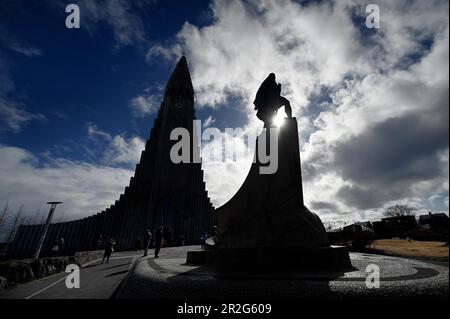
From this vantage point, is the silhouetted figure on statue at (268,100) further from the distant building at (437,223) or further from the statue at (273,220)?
the distant building at (437,223)

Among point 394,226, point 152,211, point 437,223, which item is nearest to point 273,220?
point 394,226

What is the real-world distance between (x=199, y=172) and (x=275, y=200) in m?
32.9

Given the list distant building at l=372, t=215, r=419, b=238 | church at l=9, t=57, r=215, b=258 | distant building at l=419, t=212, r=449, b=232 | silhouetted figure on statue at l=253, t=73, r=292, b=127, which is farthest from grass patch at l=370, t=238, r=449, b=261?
church at l=9, t=57, r=215, b=258

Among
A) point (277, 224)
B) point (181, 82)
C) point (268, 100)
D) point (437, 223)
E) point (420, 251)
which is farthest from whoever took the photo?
point (181, 82)

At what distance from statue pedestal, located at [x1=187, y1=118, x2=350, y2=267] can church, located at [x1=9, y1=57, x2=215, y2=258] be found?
24434 mm

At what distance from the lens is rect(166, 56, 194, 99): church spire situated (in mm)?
44522

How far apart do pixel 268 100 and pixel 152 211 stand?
1208 inches

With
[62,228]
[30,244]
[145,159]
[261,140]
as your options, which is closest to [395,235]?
[261,140]

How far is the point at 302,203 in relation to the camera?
177 inches

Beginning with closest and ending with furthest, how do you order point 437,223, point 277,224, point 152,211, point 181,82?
point 277,224 < point 437,223 < point 152,211 < point 181,82

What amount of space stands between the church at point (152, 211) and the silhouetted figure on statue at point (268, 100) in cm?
2542

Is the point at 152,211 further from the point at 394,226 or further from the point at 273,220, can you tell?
the point at 394,226

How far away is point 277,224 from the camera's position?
14.9ft
